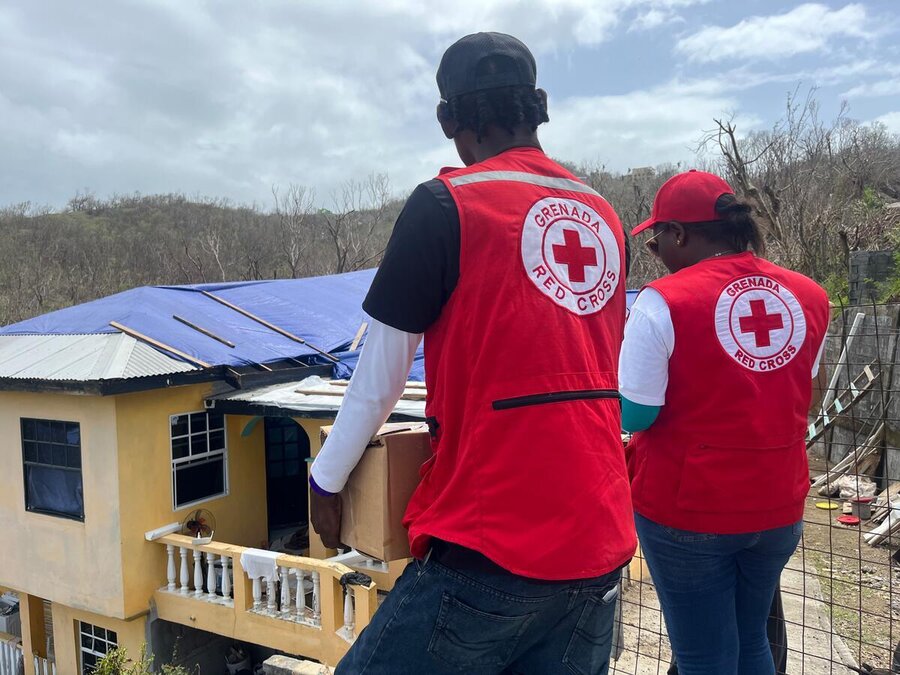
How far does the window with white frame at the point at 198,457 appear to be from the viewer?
27.8 ft

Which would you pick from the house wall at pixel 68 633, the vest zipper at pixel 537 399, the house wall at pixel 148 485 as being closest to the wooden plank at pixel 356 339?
the house wall at pixel 148 485

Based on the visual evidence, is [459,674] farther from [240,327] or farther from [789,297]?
[240,327]

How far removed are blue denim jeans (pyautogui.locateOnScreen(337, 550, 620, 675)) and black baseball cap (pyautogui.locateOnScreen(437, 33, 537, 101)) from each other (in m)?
0.91

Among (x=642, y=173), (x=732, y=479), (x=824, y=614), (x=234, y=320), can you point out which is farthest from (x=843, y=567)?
(x=642, y=173)

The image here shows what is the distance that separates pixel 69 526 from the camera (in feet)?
26.7

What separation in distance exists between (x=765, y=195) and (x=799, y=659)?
15718 millimetres

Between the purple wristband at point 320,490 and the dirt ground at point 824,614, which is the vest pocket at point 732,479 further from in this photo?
the dirt ground at point 824,614

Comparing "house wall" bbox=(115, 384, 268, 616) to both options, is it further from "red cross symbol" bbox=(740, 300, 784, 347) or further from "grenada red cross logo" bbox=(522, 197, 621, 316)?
"grenada red cross logo" bbox=(522, 197, 621, 316)

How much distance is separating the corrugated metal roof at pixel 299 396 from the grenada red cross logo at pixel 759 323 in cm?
504

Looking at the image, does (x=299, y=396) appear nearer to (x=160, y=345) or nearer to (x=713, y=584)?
(x=160, y=345)

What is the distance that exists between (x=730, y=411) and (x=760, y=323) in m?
0.26

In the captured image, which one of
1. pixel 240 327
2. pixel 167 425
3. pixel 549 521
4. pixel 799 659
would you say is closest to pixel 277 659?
pixel 799 659

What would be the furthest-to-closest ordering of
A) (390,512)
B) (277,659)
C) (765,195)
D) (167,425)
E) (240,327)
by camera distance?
(765,195) → (240,327) → (167,425) → (277,659) → (390,512)

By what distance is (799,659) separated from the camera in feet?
13.4
